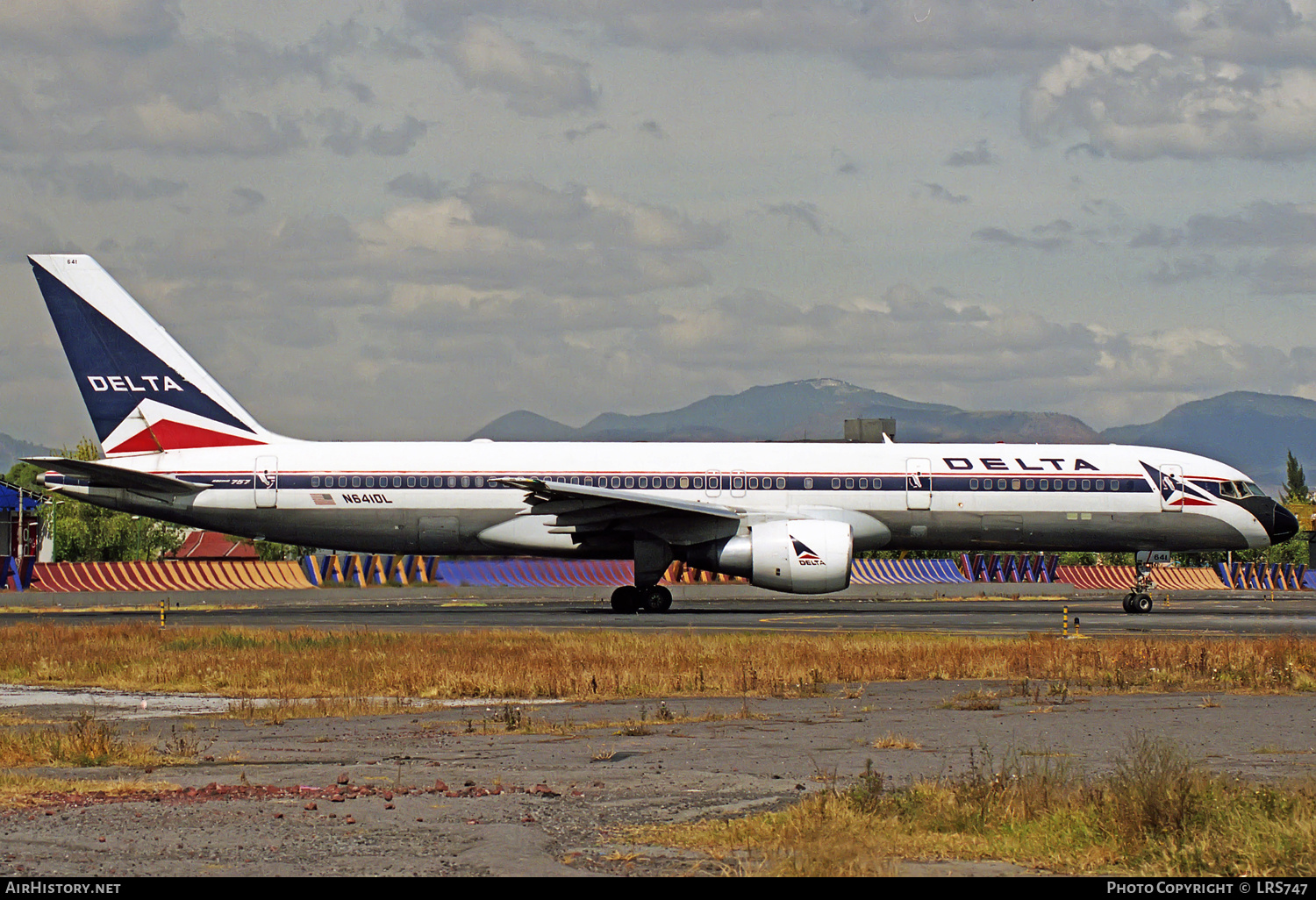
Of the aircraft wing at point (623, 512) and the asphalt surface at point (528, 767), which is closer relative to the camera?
the asphalt surface at point (528, 767)

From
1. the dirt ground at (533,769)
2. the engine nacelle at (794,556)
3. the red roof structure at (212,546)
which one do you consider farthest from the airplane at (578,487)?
the red roof structure at (212,546)

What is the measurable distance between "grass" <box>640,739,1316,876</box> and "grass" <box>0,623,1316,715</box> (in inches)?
340

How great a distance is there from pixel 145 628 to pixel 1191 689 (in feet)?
65.0

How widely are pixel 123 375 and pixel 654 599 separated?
594 inches

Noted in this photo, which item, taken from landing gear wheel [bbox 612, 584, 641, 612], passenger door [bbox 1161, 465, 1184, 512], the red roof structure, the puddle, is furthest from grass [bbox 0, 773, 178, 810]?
the red roof structure

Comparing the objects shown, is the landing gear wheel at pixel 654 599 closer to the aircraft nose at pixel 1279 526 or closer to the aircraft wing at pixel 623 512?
the aircraft wing at pixel 623 512

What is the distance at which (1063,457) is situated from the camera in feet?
125

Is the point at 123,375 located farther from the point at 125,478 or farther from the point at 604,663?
the point at 604,663

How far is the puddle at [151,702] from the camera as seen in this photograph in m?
16.9

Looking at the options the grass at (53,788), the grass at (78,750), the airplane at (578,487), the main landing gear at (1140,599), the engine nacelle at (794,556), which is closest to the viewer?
the grass at (53,788)

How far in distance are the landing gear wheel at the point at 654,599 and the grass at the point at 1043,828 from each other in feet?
86.7

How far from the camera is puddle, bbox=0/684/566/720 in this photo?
16.9m

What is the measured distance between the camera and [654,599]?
36.8 metres

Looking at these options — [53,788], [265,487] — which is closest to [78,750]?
[53,788]
